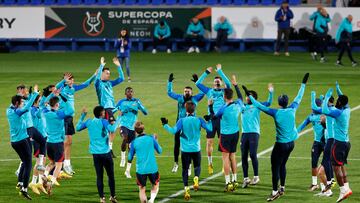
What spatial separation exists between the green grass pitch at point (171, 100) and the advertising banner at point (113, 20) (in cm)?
163

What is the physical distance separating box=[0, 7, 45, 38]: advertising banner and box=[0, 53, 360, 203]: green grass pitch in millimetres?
1495

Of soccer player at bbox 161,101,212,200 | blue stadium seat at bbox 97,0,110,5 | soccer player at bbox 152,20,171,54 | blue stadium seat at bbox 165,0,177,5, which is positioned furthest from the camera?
blue stadium seat at bbox 97,0,110,5

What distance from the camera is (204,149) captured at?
1181 inches

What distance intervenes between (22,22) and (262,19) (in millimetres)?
12593

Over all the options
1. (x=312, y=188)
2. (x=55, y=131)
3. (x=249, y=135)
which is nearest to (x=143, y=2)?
(x=249, y=135)

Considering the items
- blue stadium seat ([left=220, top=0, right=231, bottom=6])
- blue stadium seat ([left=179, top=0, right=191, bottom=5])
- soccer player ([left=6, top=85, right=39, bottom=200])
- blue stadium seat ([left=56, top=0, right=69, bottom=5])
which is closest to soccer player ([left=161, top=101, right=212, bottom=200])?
soccer player ([left=6, top=85, right=39, bottom=200])

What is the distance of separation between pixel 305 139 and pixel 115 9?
2413 centimetres

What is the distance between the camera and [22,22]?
54.0 metres

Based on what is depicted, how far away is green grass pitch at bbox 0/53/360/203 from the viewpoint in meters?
23.7

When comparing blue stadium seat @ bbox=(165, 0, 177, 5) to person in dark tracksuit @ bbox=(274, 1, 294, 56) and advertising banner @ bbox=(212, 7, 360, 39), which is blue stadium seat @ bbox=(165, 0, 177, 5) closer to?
advertising banner @ bbox=(212, 7, 360, 39)

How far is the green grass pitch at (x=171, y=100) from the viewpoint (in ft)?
77.6

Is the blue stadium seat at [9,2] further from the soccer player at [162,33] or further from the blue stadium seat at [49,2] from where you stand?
the soccer player at [162,33]

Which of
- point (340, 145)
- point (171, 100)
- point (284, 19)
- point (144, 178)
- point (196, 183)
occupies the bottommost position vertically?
point (171, 100)

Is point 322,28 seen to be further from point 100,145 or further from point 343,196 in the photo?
point 100,145
